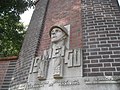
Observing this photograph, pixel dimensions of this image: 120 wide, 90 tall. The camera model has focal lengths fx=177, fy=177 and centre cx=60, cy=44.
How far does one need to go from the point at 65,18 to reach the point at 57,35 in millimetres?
858

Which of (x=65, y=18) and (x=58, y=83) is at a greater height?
(x=65, y=18)

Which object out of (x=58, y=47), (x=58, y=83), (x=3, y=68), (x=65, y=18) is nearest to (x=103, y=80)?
(x=58, y=83)

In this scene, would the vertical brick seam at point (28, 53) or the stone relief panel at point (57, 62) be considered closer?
the stone relief panel at point (57, 62)

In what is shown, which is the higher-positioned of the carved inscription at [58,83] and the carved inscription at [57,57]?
the carved inscription at [57,57]

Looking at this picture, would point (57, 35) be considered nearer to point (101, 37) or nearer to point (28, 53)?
point (101, 37)

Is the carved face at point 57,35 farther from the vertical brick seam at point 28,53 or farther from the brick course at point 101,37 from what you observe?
the vertical brick seam at point 28,53

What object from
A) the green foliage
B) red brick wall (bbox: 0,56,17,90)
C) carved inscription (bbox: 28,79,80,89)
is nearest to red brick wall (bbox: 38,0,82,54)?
carved inscription (bbox: 28,79,80,89)

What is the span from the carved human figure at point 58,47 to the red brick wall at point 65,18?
236 mm

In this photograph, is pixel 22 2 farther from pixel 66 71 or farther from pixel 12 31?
pixel 66 71

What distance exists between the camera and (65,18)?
527 centimetres

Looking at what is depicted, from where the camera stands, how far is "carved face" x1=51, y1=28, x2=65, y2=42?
181 inches

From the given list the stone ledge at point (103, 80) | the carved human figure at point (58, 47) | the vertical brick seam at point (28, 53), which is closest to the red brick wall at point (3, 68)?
the vertical brick seam at point (28, 53)

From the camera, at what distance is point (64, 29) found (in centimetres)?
469

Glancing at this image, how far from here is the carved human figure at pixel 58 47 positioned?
161 inches
